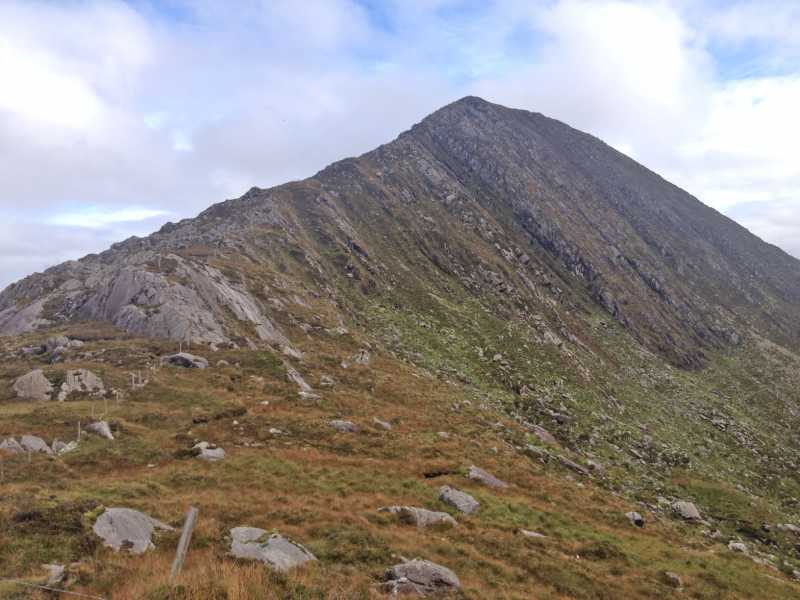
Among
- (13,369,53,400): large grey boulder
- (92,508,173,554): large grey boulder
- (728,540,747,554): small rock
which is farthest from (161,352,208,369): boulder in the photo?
(728,540,747,554): small rock

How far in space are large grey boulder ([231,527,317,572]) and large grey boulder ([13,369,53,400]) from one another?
25.0 m

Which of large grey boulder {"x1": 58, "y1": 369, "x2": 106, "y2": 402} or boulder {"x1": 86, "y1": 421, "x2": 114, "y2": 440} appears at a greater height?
large grey boulder {"x1": 58, "y1": 369, "x2": 106, "y2": 402}

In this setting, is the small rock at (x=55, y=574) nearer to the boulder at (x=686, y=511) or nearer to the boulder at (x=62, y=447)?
the boulder at (x=62, y=447)

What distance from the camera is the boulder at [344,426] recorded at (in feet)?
107

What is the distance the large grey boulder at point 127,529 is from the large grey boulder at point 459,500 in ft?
43.2

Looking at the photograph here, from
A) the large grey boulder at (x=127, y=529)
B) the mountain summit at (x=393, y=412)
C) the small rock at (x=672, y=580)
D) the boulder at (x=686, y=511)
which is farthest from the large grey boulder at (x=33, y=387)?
the boulder at (x=686, y=511)

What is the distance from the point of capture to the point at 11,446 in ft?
80.9

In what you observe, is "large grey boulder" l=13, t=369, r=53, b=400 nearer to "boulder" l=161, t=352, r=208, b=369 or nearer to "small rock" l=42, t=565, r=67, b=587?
"boulder" l=161, t=352, r=208, b=369

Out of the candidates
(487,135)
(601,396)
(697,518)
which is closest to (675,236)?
(487,135)

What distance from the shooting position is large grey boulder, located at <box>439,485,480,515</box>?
2355 cm

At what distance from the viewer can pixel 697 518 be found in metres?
32.0

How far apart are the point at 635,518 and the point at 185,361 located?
35411 millimetres

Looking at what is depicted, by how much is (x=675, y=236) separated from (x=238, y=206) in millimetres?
126303

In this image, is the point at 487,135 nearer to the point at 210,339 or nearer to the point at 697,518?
the point at 210,339
